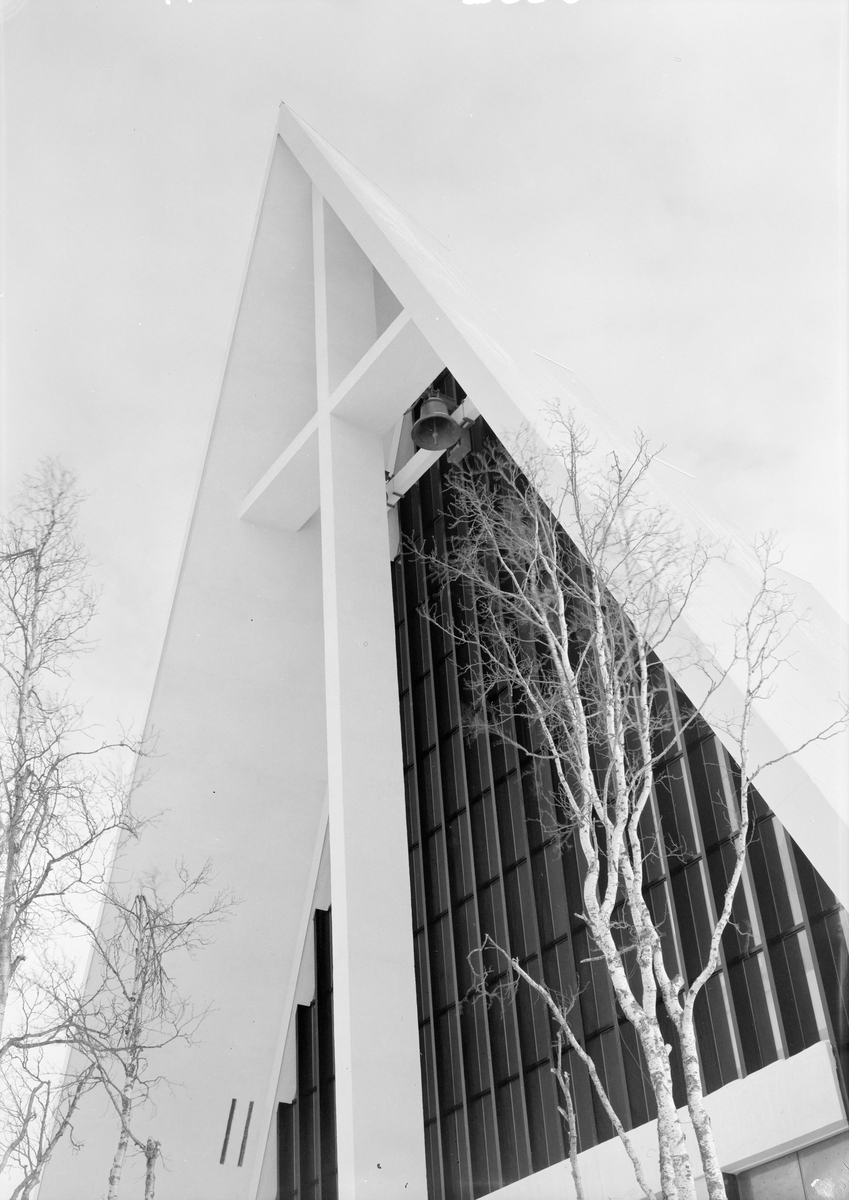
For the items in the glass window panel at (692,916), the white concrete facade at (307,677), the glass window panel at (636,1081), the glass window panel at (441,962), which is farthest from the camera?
the glass window panel at (441,962)

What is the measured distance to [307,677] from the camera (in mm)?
18500

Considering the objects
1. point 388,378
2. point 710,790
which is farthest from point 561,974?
point 388,378

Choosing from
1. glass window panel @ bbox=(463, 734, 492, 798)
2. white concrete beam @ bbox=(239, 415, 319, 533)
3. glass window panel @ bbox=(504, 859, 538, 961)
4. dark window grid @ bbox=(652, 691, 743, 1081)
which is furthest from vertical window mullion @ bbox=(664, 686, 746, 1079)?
white concrete beam @ bbox=(239, 415, 319, 533)

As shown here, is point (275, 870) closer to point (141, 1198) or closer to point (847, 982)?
point (141, 1198)

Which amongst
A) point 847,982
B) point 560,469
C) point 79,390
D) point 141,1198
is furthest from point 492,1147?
point 79,390

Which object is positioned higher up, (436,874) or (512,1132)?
(436,874)

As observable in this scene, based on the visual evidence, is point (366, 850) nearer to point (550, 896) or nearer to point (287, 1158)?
point (550, 896)

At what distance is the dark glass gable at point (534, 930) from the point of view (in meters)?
12.7

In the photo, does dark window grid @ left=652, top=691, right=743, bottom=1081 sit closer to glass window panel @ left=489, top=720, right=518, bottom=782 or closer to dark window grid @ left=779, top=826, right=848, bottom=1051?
dark window grid @ left=779, top=826, right=848, bottom=1051

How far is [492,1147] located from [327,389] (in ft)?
37.5

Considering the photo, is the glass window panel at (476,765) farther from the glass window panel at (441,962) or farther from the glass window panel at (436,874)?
the glass window panel at (441,962)

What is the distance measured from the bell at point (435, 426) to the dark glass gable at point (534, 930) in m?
4.89

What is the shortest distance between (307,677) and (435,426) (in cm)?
523

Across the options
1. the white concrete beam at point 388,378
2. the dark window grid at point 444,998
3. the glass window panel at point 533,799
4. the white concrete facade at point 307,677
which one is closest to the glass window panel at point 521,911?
the glass window panel at point 533,799
